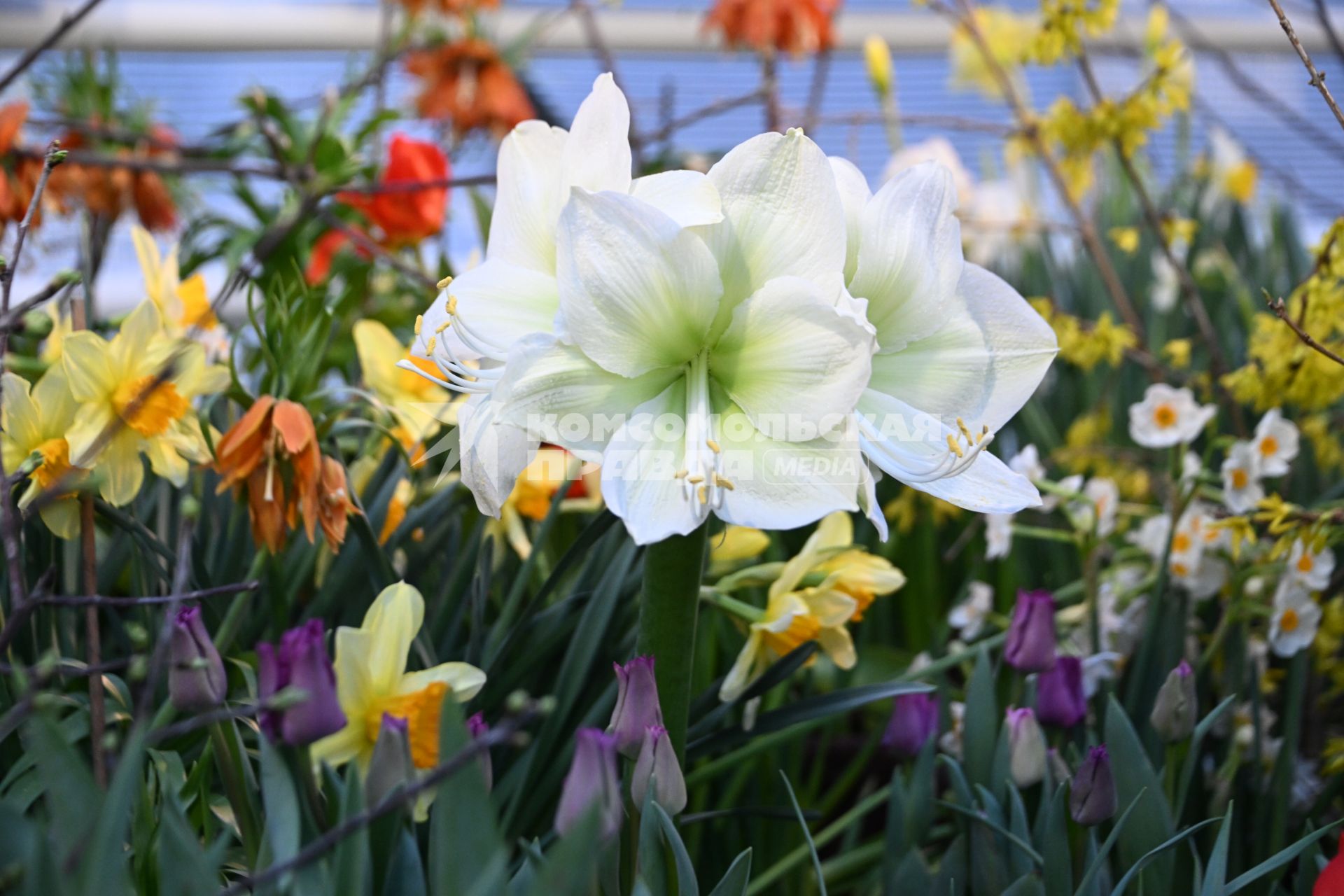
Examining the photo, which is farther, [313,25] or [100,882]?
[313,25]

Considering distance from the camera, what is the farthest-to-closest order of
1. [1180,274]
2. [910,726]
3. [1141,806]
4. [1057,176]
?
[1057,176], [1180,274], [910,726], [1141,806]

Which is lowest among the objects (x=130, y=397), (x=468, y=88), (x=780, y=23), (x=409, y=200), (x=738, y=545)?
(x=738, y=545)

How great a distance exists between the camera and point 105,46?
1.49m

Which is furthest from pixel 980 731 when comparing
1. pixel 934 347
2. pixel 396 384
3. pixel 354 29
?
pixel 354 29

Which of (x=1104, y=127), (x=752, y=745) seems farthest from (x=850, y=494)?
(x=1104, y=127)

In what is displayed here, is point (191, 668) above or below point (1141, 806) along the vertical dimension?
above

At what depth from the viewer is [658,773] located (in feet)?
1.44

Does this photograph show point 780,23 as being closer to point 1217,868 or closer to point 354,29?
point 354,29

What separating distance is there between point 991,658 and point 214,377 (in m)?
0.63

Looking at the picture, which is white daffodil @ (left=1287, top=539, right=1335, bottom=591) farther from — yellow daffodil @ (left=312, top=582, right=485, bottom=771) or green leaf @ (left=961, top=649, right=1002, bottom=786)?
yellow daffodil @ (left=312, top=582, right=485, bottom=771)

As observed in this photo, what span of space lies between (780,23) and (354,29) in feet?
4.19

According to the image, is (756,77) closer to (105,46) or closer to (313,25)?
(313,25)

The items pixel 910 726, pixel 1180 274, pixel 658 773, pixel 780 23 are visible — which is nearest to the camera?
pixel 658 773

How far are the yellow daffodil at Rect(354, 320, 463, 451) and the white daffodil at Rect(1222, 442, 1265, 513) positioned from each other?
57cm
